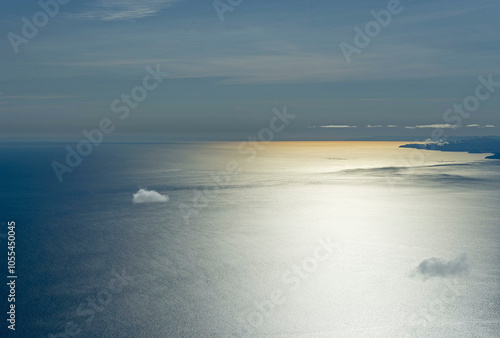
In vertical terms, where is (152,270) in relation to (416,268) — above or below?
below

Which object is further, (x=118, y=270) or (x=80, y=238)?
(x=80, y=238)

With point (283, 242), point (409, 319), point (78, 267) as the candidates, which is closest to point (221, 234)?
point (283, 242)

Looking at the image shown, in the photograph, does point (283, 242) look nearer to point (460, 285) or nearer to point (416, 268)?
point (416, 268)

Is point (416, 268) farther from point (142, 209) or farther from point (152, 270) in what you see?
point (142, 209)

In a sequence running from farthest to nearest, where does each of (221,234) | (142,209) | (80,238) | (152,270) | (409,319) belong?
(142,209) < (221,234) < (80,238) < (152,270) < (409,319)

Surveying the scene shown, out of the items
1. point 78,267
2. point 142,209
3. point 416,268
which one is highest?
point 142,209

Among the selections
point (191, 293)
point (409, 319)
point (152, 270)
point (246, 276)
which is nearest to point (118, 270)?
point (152, 270)

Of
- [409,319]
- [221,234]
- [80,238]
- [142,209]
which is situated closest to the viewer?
[409,319]
